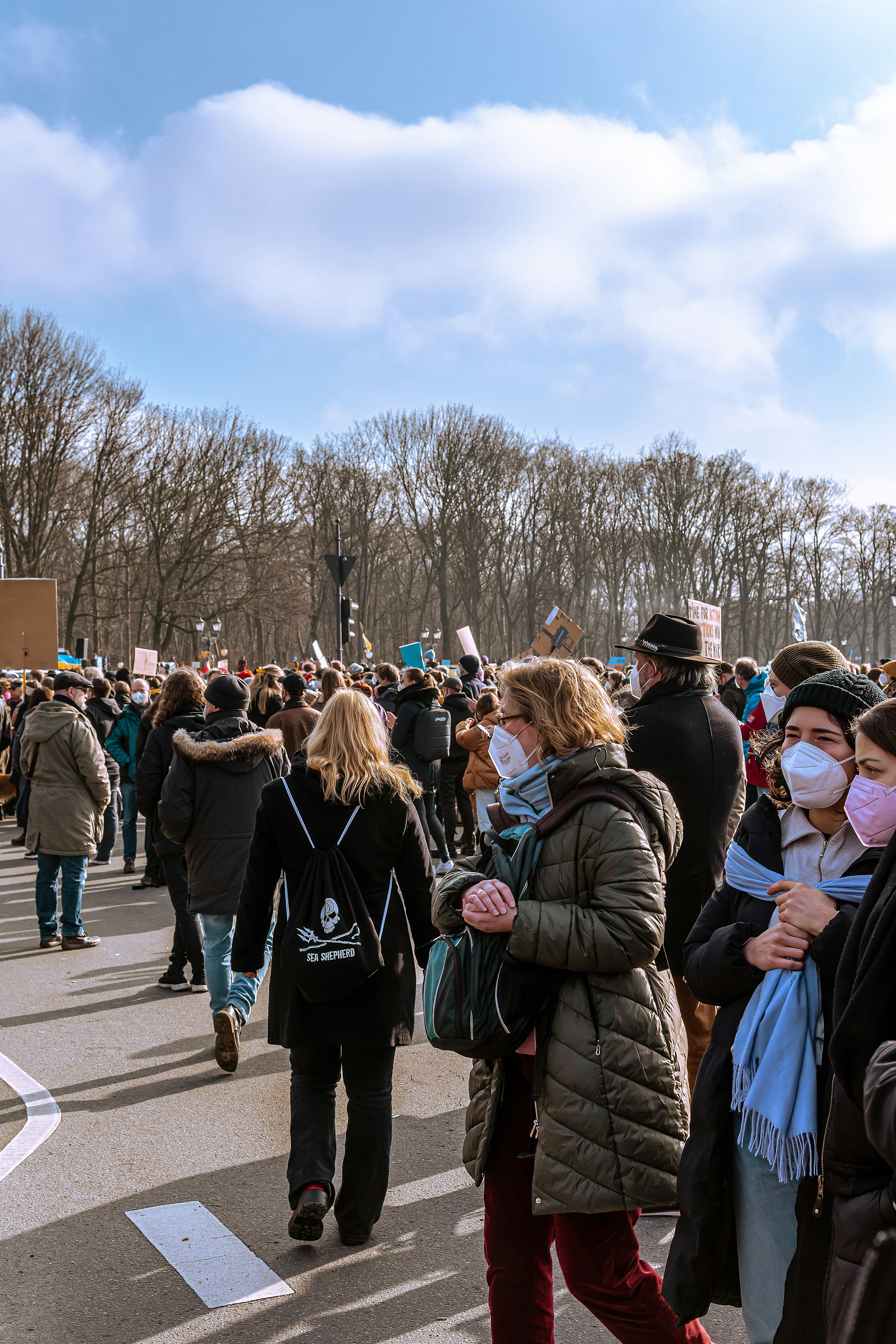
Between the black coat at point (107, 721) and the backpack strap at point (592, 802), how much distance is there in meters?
10.1

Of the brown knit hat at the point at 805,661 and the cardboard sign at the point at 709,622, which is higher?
the cardboard sign at the point at 709,622

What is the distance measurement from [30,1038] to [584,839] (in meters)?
4.52

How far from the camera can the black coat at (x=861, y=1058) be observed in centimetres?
152

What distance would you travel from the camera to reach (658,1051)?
2463 millimetres

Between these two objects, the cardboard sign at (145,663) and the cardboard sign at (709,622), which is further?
the cardboard sign at (145,663)

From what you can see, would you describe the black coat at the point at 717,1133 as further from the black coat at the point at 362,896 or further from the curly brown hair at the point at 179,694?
the curly brown hair at the point at 179,694

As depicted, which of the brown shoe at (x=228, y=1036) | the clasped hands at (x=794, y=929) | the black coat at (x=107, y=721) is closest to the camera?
the clasped hands at (x=794, y=929)

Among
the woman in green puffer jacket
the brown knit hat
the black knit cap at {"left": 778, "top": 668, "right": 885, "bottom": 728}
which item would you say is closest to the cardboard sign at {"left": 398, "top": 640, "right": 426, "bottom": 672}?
the brown knit hat

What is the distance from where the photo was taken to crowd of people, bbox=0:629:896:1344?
2016mm

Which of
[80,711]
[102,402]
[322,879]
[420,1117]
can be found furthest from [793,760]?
[102,402]

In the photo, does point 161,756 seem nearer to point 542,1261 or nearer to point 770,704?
point 770,704

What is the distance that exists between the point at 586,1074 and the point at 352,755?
164cm

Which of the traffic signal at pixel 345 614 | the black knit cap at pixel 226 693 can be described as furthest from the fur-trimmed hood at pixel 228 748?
the traffic signal at pixel 345 614

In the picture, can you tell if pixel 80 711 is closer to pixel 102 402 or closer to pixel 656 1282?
pixel 656 1282
